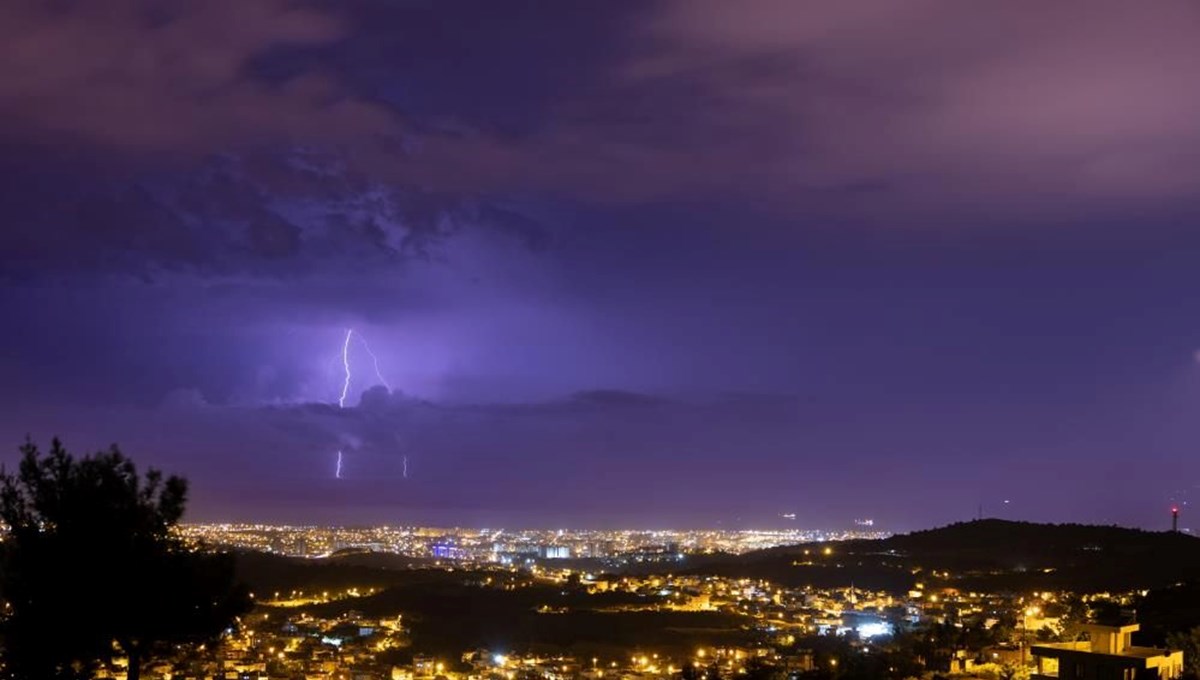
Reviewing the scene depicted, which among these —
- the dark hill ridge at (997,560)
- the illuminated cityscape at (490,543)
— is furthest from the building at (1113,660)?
the illuminated cityscape at (490,543)

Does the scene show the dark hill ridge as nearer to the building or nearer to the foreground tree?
the building

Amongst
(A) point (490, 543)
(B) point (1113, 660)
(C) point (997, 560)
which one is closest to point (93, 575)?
(B) point (1113, 660)

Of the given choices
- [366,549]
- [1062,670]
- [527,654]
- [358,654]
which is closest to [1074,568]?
[527,654]

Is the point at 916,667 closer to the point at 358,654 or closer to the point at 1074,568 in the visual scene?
the point at 358,654

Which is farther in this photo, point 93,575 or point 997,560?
point 997,560

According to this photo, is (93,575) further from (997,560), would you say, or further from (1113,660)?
(997,560)

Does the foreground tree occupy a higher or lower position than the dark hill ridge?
higher

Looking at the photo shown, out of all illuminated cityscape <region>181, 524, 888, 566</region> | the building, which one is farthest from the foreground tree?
illuminated cityscape <region>181, 524, 888, 566</region>
